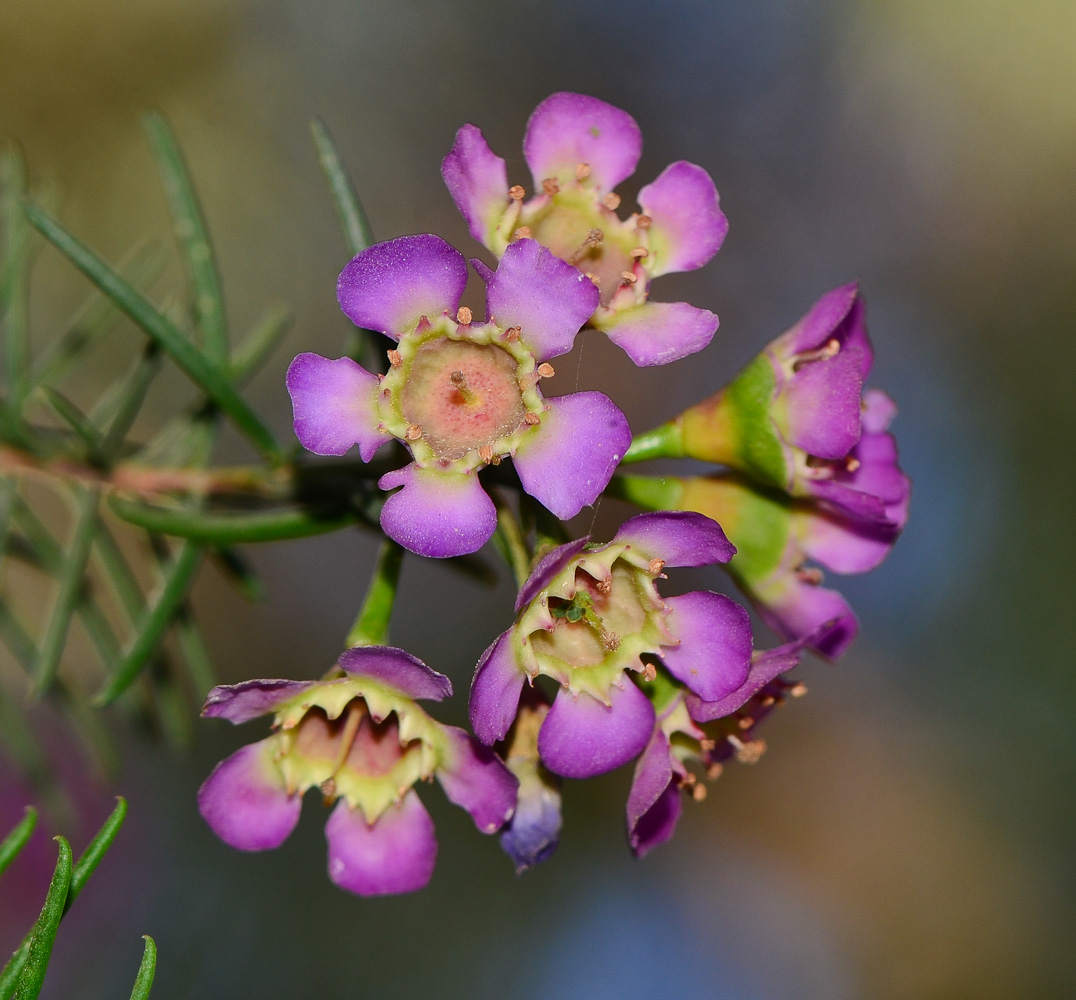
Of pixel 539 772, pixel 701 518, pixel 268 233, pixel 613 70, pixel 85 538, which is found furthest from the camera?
pixel 613 70

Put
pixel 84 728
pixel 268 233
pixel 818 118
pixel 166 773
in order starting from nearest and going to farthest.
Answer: pixel 84 728 < pixel 166 773 < pixel 268 233 < pixel 818 118

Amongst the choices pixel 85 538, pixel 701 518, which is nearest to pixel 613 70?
pixel 85 538

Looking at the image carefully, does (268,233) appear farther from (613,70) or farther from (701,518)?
(701,518)

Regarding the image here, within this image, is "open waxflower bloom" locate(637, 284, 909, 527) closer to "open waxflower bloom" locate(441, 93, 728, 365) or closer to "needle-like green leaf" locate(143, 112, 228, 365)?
"open waxflower bloom" locate(441, 93, 728, 365)

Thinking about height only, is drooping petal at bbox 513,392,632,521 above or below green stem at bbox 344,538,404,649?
above

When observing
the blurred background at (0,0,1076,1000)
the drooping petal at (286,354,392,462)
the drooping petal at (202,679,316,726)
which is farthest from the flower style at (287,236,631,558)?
the blurred background at (0,0,1076,1000)

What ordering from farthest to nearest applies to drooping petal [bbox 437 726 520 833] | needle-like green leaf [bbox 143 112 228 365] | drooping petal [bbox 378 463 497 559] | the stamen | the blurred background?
1. the blurred background
2. needle-like green leaf [bbox 143 112 228 365]
3. the stamen
4. drooping petal [bbox 437 726 520 833]
5. drooping petal [bbox 378 463 497 559]
